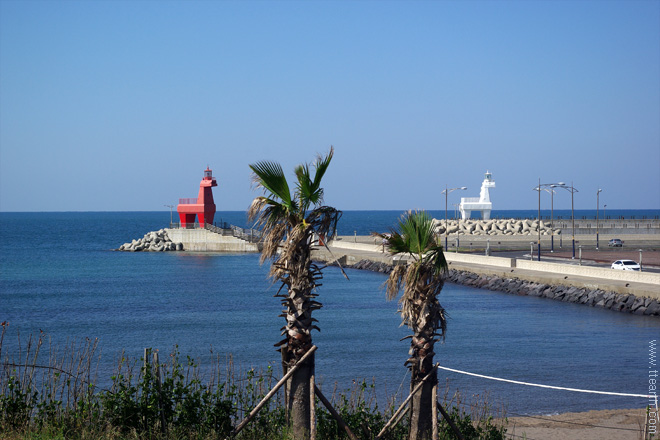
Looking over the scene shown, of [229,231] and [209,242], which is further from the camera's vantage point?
[229,231]

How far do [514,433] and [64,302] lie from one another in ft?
106

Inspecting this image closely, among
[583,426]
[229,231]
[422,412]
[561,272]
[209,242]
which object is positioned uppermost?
[229,231]

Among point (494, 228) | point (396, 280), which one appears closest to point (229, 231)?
point (494, 228)

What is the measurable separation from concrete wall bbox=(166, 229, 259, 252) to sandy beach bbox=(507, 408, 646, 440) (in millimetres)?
63443

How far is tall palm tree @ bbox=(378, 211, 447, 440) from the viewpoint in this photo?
36.0 ft

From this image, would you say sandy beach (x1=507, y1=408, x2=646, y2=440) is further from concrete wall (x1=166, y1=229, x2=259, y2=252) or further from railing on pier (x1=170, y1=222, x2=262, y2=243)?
concrete wall (x1=166, y1=229, x2=259, y2=252)

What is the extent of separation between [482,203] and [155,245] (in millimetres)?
49952

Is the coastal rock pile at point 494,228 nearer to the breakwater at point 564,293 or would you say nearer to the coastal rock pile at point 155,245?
the coastal rock pile at point 155,245

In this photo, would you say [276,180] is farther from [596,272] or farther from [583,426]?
[596,272]

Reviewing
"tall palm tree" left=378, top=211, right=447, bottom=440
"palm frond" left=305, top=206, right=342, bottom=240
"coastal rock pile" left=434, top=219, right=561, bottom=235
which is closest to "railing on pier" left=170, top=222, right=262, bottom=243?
"coastal rock pile" left=434, top=219, right=561, bottom=235

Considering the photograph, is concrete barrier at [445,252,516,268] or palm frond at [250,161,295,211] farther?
concrete barrier at [445,252,516,268]

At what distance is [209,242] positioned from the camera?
78.8m

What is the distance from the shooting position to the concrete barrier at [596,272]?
118ft

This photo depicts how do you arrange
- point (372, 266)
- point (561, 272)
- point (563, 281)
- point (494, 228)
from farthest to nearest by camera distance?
point (494, 228)
point (372, 266)
point (561, 272)
point (563, 281)
